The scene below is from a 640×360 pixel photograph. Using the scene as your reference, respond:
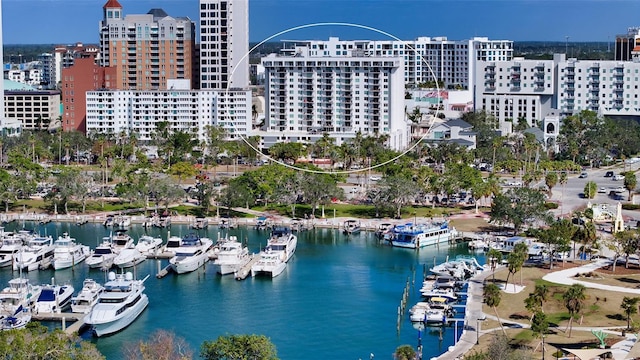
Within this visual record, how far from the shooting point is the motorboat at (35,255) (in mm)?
35344

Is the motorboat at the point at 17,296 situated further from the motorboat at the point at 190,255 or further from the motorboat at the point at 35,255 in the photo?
the motorboat at the point at 190,255

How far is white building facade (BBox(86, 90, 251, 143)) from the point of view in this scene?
65.7m

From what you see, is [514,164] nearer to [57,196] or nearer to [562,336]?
[57,196]

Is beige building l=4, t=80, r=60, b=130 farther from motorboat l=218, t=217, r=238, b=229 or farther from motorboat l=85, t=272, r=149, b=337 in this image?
motorboat l=85, t=272, r=149, b=337

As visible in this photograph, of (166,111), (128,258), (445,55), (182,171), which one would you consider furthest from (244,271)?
(445,55)

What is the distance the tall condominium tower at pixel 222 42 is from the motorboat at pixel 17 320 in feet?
128

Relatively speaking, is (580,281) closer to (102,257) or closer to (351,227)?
(351,227)

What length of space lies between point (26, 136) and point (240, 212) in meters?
23.1

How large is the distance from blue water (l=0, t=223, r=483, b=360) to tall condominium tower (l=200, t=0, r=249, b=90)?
28.3 meters

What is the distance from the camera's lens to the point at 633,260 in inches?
1363

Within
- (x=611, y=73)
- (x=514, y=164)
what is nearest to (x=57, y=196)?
(x=514, y=164)

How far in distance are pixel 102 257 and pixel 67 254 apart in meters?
1.21

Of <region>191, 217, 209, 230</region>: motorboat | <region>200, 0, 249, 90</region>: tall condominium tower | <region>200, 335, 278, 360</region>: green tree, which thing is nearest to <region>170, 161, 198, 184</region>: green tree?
<region>191, 217, 209, 230</region>: motorboat

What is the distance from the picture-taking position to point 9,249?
36.0m
